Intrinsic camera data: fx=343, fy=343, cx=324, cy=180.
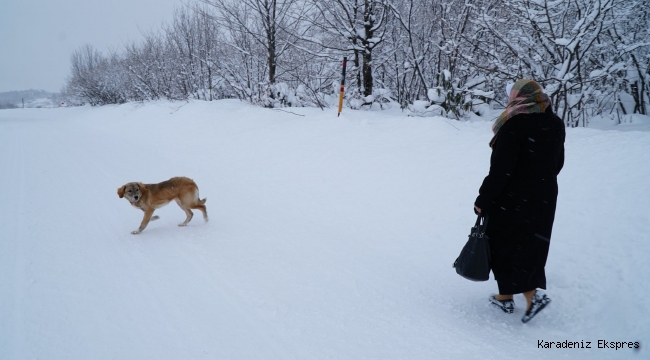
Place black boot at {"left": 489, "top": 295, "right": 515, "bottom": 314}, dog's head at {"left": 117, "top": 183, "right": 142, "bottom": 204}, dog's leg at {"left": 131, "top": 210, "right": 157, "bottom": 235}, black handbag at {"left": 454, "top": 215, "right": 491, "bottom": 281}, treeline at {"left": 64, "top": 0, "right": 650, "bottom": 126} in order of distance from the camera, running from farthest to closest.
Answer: treeline at {"left": 64, "top": 0, "right": 650, "bottom": 126}
dog's leg at {"left": 131, "top": 210, "right": 157, "bottom": 235}
dog's head at {"left": 117, "top": 183, "right": 142, "bottom": 204}
black boot at {"left": 489, "top": 295, "right": 515, "bottom": 314}
black handbag at {"left": 454, "top": 215, "right": 491, "bottom": 281}

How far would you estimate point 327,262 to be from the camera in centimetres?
426

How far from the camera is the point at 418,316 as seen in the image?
10.8ft

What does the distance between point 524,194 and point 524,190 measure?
0.04 m

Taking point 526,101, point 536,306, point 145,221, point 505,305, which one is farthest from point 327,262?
point 145,221

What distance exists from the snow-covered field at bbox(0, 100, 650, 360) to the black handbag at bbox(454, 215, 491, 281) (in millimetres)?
504

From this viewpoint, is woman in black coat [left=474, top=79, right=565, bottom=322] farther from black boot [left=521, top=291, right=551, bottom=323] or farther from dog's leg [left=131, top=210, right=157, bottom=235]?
dog's leg [left=131, top=210, right=157, bottom=235]

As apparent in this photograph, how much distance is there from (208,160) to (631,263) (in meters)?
8.94

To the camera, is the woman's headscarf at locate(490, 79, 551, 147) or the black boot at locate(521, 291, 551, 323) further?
the black boot at locate(521, 291, 551, 323)

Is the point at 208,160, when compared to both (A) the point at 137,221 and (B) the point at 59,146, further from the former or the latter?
(B) the point at 59,146

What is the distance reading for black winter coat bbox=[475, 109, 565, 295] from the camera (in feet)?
9.80

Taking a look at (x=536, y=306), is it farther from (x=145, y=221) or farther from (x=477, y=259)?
(x=145, y=221)

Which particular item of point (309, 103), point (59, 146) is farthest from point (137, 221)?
point (59, 146)

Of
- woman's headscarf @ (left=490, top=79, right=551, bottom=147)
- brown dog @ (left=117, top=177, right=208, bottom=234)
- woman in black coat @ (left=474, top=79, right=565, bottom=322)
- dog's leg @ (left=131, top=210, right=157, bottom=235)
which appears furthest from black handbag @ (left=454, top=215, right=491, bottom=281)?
dog's leg @ (left=131, top=210, right=157, bottom=235)

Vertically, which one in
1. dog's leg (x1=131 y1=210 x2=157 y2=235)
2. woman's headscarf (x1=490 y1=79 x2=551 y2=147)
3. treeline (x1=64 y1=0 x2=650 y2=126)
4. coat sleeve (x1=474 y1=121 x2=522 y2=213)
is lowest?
dog's leg (x1=131 y1=210 x2=157 y2=235)
